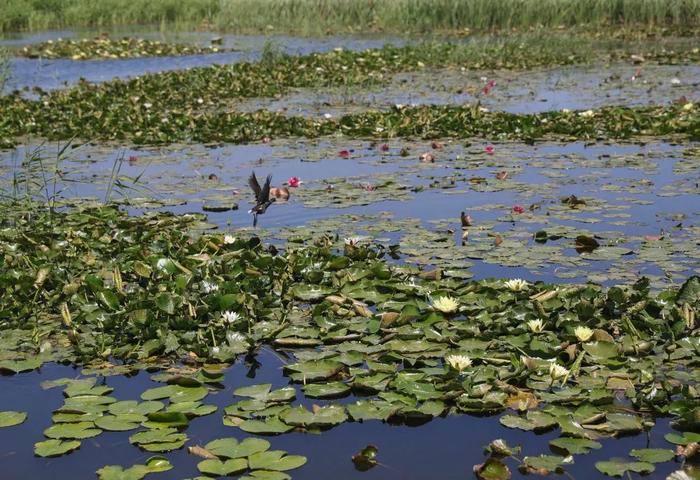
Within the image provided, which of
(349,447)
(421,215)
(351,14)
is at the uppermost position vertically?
(351,14)

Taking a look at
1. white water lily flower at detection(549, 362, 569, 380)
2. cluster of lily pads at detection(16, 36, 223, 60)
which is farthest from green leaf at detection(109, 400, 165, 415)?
cluster of lily pads at detection(16, 36, 223, 60)

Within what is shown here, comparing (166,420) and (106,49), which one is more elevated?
(106,49)

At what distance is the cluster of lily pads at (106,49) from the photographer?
63.2 feet

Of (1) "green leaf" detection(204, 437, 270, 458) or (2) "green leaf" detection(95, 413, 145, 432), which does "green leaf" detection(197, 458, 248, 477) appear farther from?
(2) "green leaf" detection(95, 413, 145, 432)

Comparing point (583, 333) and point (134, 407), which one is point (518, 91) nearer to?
point (583, 333)

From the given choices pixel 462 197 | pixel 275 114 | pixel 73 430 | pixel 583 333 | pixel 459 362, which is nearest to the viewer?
pixel 73 430

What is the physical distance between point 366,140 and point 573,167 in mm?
2416

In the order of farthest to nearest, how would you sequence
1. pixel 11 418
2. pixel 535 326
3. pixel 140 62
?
pixel 140 62
pixel 535 326
pixel 11 418

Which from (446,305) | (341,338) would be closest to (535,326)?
(446,305)

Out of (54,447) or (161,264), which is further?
(161,264)

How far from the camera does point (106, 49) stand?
65.7 ft

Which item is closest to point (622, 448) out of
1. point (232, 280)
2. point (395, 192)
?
point (232, 280)

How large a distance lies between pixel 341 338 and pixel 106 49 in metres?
17.6

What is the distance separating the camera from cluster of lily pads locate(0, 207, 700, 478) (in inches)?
128
